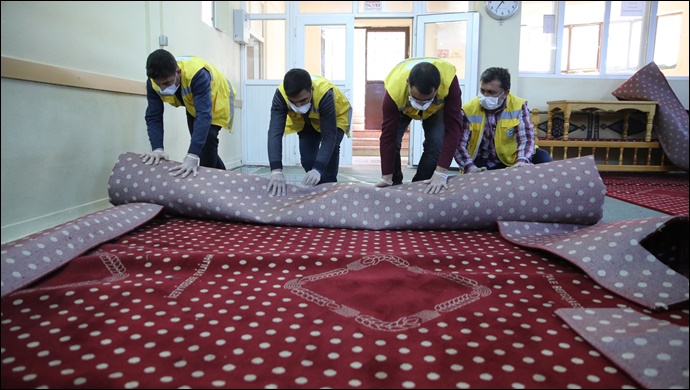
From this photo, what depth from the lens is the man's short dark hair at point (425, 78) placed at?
182cm

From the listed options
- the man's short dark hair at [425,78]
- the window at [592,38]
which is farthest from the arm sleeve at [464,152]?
the window at [592,38]

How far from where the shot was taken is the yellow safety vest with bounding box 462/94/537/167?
243 centimetres

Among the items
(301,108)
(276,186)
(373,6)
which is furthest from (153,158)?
(373,6)

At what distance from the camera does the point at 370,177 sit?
443cm

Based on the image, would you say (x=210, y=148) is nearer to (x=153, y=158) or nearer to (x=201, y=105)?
(x=201, y=105)

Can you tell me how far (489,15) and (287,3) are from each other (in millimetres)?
2268

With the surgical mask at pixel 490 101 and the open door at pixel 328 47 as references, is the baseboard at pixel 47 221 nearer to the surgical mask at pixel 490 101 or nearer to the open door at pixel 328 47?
the surgical mask at pixel 490 101

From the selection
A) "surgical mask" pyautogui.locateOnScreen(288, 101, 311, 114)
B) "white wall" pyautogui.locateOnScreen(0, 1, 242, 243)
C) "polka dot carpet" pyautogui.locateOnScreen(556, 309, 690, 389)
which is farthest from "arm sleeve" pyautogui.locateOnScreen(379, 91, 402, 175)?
"white wall" pyautogui.locateOnScreen(0, 1, 242, 243)

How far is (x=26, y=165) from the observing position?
6.42ft

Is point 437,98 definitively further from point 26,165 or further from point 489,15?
point 489,15

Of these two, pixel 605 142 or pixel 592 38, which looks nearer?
pixel 605 142

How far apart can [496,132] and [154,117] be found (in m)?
1.71

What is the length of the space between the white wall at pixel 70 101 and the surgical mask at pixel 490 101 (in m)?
1.93

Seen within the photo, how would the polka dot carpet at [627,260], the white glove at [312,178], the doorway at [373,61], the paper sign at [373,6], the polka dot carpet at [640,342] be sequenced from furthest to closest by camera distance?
the doorway at [373,61], the paper sign at [373,6], the white glove at [312,178], the polka dot carpet at [627,260], the polka dot carpet at [640,342]
